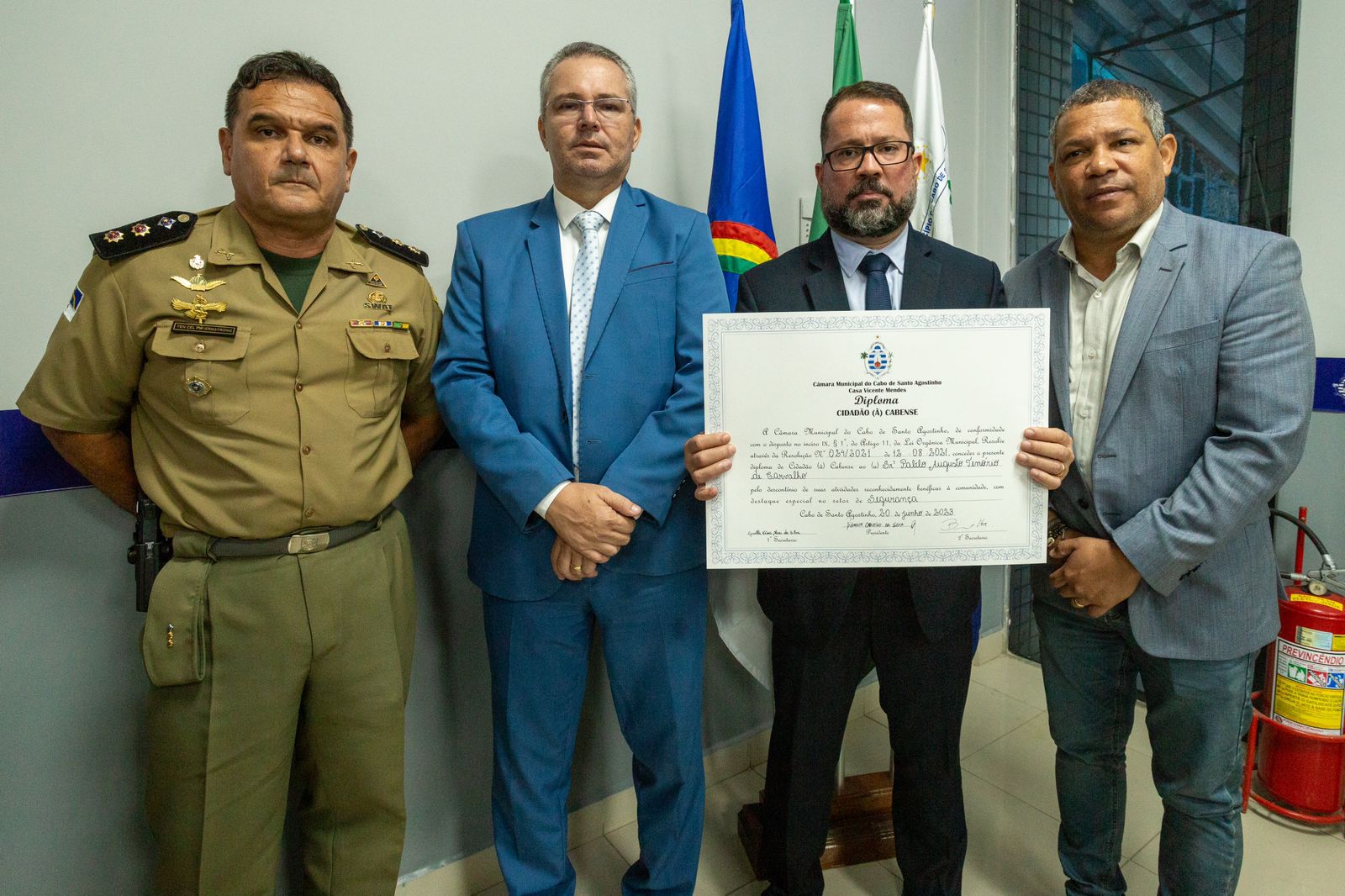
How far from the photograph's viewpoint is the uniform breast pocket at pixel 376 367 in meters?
1.43

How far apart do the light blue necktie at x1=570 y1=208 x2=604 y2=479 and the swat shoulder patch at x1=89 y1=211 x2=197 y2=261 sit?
735 millimetres

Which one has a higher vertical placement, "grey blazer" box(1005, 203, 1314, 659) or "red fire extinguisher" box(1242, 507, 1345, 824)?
"grey blazer" box(1005, 203, 1314, 659)

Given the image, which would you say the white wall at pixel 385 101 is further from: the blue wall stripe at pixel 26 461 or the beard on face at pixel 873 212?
the beard on face at pixel 873 212

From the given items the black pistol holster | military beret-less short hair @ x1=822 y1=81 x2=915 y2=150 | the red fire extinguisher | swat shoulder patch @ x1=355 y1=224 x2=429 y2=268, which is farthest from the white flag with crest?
the black pistol holster

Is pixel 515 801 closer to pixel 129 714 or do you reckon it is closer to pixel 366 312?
pixel 129 714

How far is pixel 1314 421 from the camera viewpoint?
2383 mm

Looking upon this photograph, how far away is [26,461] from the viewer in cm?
139

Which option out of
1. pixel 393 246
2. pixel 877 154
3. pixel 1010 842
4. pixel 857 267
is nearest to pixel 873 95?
pixel 877 154

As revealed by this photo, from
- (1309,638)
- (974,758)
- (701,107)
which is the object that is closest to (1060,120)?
(701,107)

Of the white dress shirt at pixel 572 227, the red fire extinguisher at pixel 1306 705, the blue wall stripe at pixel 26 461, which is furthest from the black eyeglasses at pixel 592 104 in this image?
the red fire extinguisher at pixel 1306 705

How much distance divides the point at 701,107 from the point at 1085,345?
54.0 inches

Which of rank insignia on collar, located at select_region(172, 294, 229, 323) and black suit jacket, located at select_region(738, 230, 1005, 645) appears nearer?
rank insignia on collar, located at select_region(172, 294, 229, 323)

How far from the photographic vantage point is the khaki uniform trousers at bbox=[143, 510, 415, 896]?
52.3 inches

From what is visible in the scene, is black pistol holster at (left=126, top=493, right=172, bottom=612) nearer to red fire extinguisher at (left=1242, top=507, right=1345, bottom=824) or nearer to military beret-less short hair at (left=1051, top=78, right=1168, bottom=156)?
military beret-less short hair at (left=1051, top=78, right=1168, bottom=156)
